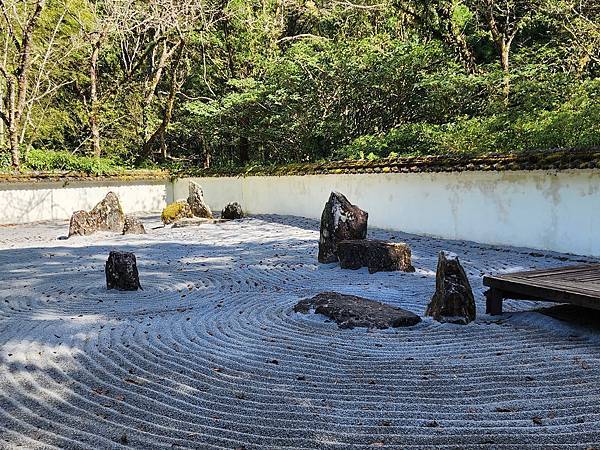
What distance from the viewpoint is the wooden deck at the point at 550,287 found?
16.2 feet

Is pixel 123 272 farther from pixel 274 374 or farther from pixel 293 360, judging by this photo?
pixel 274 374

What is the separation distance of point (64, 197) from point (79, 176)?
978mm

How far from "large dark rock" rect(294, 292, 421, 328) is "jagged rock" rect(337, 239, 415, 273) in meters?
2.72

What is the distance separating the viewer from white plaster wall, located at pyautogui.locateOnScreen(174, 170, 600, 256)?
392 inches

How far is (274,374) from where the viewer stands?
4.40 metres

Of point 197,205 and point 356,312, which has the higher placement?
point 197,205

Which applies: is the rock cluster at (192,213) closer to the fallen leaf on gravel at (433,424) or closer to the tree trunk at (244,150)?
the tree trunk at (244,150)

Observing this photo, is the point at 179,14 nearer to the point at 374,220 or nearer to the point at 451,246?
the point at 374,220

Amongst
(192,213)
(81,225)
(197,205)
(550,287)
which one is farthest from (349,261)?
(197,205)

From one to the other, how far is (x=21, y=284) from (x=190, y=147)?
22201 mm

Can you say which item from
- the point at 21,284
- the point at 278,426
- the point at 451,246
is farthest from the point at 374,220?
the point at 278,426

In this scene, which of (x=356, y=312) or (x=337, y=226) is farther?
(x=337, y=226)

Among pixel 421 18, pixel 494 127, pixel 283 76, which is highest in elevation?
pixel 421 18

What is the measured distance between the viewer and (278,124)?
21078 millimetres
